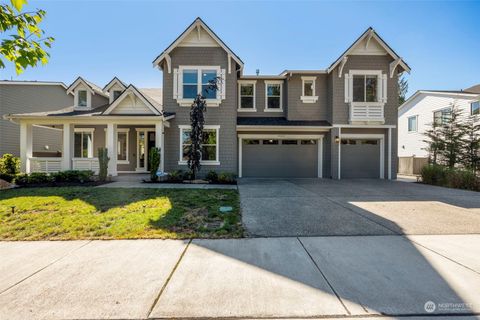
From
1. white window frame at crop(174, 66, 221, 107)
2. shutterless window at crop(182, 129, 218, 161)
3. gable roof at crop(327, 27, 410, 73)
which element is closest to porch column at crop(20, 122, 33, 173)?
shutterless window at crop(182, 129, 218, 161)

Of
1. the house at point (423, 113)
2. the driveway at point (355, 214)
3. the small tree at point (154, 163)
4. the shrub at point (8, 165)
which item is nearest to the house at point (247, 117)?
the shrub at point (8, 165)

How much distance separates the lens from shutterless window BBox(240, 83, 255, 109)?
1503cm

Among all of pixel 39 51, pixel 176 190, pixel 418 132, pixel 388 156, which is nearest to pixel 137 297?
pixel 39 51

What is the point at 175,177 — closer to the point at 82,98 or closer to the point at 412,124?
the point at 82,98

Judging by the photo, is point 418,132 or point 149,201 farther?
point 418,132

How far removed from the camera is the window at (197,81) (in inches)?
514

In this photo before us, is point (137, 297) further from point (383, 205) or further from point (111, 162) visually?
point (111, 162)

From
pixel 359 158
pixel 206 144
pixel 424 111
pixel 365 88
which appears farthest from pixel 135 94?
pixel 424 111

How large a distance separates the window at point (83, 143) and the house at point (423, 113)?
23.2 m

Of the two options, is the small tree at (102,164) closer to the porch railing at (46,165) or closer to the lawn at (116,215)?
the lawn at (116,215)

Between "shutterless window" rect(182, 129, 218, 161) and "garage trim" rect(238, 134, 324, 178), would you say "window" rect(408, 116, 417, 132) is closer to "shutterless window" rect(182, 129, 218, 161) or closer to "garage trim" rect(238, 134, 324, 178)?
"garage trim" rect(238, 134, 324, 178)

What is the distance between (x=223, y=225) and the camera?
17.3 feet

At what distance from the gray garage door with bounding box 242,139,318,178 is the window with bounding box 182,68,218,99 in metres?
3.77

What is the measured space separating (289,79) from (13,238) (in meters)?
14.2
